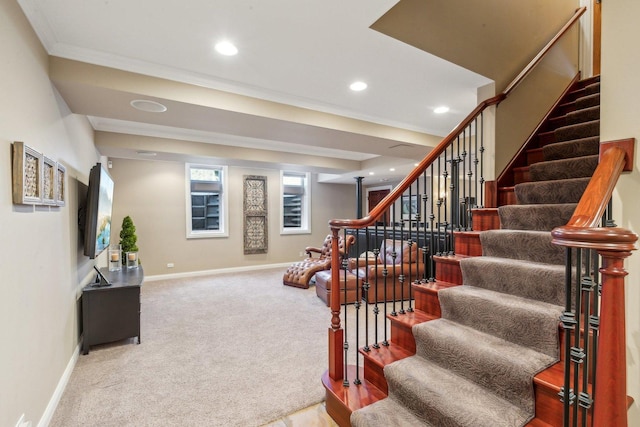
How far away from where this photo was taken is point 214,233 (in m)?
6.79

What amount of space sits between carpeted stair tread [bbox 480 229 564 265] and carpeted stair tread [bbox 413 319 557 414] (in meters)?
0.67

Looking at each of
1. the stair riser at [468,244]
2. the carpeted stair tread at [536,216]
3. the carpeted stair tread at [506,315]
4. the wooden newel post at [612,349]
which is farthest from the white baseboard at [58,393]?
the carpeted stair tread at [536,216]

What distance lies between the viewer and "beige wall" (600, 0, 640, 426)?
1.35 meters

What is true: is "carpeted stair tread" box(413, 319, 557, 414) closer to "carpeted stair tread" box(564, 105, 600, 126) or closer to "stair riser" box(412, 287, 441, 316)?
"stair riser" box(412, 287, 441, 316)

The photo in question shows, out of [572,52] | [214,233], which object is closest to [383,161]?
[572,52]

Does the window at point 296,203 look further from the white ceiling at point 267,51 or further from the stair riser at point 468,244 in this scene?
the stair riser at point 468,244

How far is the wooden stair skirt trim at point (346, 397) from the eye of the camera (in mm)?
1795

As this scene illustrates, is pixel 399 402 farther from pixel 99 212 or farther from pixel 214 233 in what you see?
pixel 214 233

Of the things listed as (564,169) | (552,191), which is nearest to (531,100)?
(564,169)

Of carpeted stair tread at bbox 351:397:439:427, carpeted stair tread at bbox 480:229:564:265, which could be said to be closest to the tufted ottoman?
carpeted stair tread at bbox 480:229:564:265

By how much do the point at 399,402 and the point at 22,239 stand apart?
2.29 m

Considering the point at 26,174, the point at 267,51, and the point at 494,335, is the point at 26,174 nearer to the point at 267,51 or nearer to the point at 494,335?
the point at 267,51

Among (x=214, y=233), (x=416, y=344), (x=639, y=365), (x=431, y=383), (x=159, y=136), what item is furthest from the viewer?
(x=214, y=233)

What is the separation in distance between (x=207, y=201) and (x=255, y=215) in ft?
3.74
